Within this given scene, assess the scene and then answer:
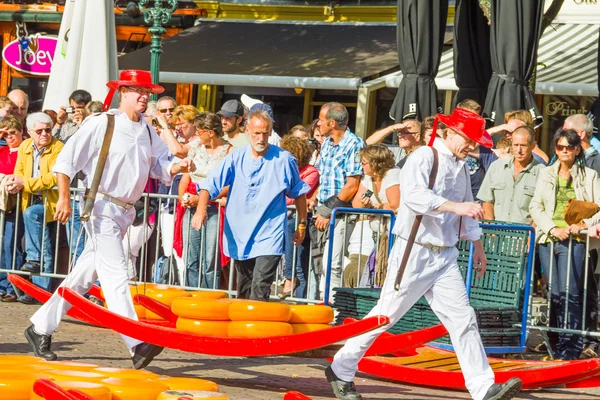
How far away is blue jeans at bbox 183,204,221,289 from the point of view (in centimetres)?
1268

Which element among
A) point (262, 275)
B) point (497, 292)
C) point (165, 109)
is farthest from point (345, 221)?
point (165, 109)

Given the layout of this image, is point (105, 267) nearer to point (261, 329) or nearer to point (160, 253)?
point (261, 329)

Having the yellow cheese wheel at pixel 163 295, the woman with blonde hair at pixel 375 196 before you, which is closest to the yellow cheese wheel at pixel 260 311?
the yellow cheese wheel at pixel 163 295

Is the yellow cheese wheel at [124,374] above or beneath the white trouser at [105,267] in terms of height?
beneath

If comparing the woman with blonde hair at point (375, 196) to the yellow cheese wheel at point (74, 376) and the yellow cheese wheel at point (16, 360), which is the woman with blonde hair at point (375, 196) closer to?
the yellow cheese wheel at point (16, 360)

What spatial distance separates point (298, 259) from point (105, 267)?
3584mm

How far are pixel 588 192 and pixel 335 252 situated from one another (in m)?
2.46

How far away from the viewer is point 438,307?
8.74 metres

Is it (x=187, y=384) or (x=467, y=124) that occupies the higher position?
(x=467, y=124)

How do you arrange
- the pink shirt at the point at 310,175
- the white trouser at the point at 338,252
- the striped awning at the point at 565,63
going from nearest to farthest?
the white trouser at the point at 338,252, the pink shirt at the point at 310,175, the striped awning at the point at 565,63

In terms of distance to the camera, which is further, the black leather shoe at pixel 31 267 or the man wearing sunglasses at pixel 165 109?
the man wearing sunglasses at pixel 165 109

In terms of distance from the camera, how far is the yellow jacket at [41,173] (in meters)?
13.2

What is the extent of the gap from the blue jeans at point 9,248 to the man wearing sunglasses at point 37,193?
225 millimetres

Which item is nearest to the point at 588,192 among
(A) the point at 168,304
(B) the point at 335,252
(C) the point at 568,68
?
(B) the point at 335,252
